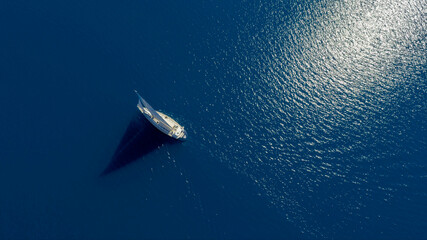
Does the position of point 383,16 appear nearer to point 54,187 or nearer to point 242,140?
point 242,140

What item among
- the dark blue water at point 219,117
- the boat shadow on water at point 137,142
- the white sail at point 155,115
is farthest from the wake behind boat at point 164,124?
the dark blue water at point 219,117

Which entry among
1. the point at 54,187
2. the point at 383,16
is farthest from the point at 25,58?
the point at 383,16

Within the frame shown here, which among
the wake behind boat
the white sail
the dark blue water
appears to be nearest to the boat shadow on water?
the dark blue water

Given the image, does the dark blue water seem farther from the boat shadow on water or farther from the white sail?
the white sail

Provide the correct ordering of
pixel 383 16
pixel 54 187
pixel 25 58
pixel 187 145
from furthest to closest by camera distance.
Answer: pixel 383 16, pixel 25 58, pixel 187 145, pixel 54 187

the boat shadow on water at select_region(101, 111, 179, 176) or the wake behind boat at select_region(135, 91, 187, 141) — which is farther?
the boat shadow on water at select_region(101, 111, 179, 176)

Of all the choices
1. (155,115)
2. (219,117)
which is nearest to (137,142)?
(155,115)
